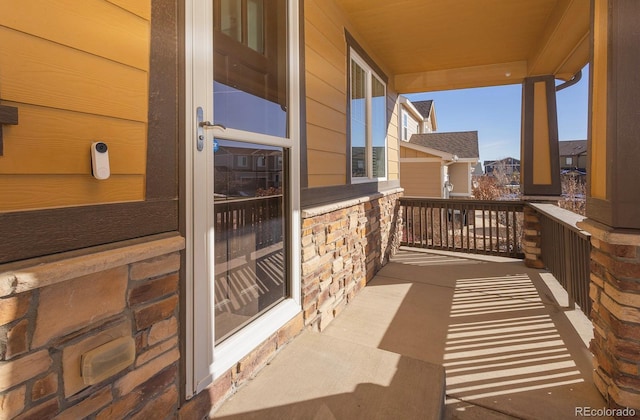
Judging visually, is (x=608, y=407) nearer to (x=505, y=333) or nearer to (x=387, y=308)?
(x=505, y=333)

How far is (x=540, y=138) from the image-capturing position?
473 centimetres

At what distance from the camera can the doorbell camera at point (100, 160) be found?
3.60 ft

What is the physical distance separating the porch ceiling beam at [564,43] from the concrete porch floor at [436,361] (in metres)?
2.47

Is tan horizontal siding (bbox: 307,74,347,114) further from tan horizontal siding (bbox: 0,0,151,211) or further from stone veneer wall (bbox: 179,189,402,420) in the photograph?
tan horizontal siding (bbox: 0,0,151,211)

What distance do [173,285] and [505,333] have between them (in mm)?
2536

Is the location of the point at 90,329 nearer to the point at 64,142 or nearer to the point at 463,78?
the point at 64,142

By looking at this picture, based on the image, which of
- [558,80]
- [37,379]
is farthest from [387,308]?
[558,80]

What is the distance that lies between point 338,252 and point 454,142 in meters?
12.2

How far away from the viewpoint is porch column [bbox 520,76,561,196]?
4621mm

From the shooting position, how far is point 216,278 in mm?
1702

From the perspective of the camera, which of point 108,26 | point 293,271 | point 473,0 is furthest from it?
point 473,0

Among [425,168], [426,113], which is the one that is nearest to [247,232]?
[425,168]

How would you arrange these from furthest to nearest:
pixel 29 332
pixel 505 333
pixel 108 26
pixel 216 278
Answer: pixel 505 333
pixel 216 278
pixel 108 26
pixel 29 332

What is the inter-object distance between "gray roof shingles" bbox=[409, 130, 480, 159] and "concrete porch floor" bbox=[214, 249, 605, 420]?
403 inches
